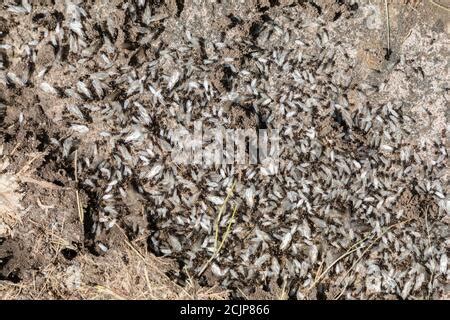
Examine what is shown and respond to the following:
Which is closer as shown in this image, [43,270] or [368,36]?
[43,270]

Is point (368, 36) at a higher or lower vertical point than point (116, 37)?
higher

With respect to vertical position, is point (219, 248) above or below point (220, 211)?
below

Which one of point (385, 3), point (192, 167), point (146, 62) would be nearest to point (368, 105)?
point (385, 3)

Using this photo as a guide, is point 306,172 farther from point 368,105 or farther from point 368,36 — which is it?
point 368,36

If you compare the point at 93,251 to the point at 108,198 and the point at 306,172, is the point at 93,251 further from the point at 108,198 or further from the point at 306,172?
the point at 306,172

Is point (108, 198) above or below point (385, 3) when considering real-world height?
below
